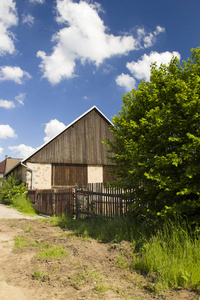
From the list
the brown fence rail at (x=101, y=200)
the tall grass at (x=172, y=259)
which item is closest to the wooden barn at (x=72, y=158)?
the brown fence rail at (x=101, y=200)

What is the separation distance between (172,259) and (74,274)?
1729 millimetres

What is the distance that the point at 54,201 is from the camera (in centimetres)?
1227

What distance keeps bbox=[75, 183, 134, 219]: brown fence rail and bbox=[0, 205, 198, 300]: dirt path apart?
1744mm

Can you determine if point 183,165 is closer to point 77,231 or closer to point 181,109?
point 181,109

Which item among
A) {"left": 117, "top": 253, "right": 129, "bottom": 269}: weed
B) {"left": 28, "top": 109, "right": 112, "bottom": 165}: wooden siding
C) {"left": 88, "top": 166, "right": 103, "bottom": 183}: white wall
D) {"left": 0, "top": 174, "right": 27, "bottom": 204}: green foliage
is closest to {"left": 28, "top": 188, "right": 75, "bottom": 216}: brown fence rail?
{"left": 0, "top": 174, "right": 27, "bottom": 204}: green foliage

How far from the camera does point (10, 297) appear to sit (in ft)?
11.2

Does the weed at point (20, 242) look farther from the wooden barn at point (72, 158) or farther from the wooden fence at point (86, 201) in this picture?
the wooden barn at point (72, 158)

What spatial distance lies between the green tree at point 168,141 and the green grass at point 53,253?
201 cm

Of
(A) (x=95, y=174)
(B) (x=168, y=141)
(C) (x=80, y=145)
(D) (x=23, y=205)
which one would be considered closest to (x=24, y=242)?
(B) (x=168, y=141)

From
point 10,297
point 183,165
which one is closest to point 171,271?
point 183,165

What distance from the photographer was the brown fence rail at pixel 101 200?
758 cm

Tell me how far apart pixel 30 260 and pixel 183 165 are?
3.83 meters

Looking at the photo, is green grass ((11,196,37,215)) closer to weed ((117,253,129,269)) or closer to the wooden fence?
the wooden fence

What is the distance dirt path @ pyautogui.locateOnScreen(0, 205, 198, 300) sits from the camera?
11.3 feet
